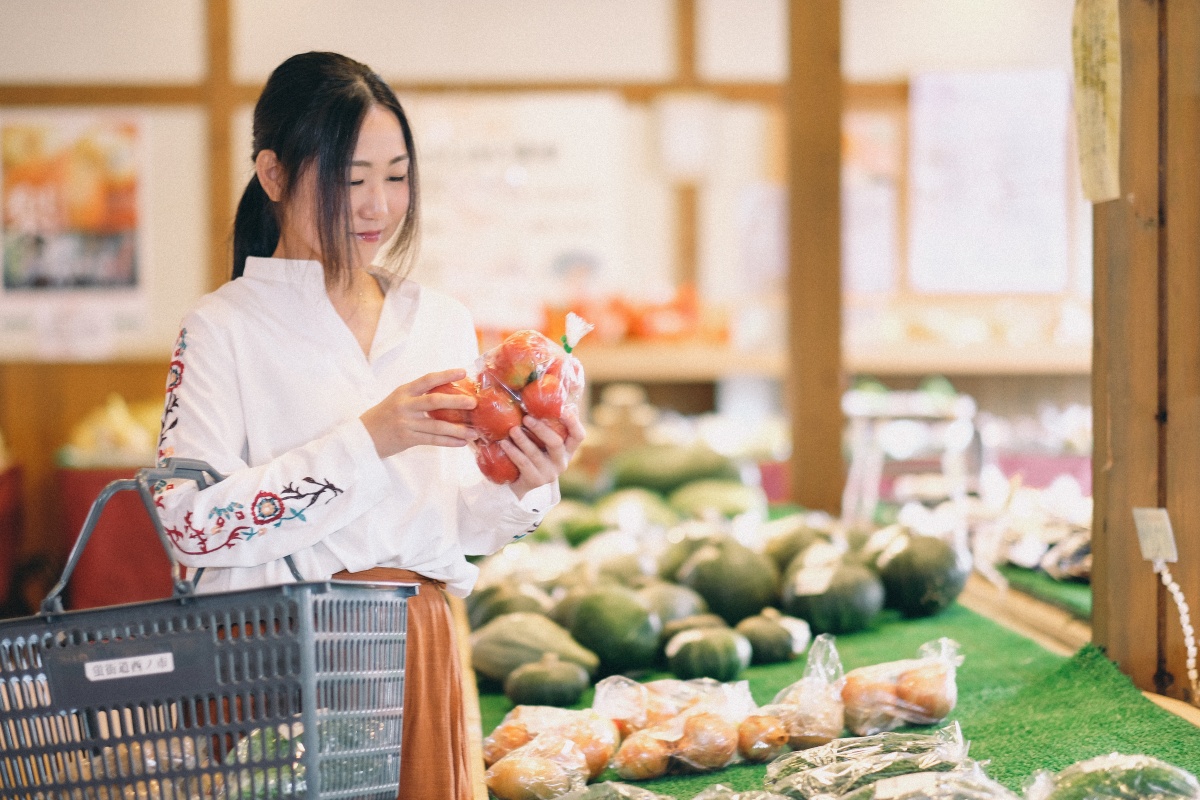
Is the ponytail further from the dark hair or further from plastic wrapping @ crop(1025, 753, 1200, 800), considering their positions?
plastic wrapping @ crop(1025, 753, 1200, 800)

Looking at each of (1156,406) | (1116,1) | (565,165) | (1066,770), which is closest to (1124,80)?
(1116,1)

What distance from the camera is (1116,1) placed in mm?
2166

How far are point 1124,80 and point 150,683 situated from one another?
6.16 ft

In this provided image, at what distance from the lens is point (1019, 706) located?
2215mm

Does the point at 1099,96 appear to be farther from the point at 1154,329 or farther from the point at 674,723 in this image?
the point at 674,723

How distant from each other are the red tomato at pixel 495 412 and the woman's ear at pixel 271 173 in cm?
38

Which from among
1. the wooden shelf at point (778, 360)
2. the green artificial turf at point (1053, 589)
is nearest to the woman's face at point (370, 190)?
the green artificial turf at point (1053, 589)

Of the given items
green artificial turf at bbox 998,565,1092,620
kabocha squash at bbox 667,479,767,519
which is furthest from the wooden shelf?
green artificial turf at bbox 998,565,1092,620

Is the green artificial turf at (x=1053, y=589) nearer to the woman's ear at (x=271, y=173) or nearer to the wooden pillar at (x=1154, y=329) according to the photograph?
the wooden pillar at (x=1154, y=329)

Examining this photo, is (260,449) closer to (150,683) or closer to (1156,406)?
(150,683)

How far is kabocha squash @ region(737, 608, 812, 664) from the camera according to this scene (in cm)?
269

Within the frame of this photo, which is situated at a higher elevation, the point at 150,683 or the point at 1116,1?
the point at 1116,1

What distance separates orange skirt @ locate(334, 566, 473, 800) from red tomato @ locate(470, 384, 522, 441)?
229 millimetres

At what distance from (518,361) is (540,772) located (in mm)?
713
